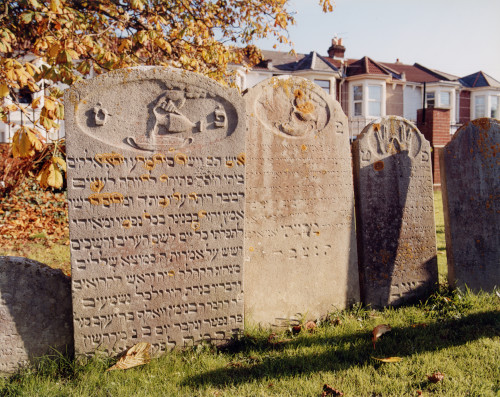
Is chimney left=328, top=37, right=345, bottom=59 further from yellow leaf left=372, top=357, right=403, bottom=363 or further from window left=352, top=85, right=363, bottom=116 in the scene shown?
yellow leaf left=372, top=357, right=403, bottom=363

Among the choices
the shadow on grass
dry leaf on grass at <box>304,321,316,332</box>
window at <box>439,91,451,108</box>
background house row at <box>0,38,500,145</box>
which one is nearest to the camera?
the shadow on grass

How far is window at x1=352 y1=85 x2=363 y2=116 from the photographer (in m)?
27.0

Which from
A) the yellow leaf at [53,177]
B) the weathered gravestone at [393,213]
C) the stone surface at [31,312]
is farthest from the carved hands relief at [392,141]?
the stone surface at [31,312]

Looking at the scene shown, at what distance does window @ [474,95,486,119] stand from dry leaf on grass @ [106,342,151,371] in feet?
114

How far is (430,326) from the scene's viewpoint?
12.9ft

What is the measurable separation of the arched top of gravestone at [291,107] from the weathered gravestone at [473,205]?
1.55 metres

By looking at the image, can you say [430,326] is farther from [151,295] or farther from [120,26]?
[120,26]

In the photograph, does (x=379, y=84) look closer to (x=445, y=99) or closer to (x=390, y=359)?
(x=445, y=99)

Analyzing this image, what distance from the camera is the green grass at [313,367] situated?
9.52ft

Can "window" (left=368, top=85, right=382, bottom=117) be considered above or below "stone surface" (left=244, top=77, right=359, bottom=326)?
above

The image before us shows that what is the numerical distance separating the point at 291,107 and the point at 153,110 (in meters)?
1.47

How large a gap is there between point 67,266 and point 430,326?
16.0 ft

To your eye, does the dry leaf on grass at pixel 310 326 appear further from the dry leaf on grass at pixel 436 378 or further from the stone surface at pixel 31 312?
the stone surface at pixel 31 312

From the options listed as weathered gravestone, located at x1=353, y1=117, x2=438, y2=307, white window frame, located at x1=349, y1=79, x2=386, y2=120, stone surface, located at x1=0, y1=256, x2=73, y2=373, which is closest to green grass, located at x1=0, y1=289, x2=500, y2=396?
stone surface, located at x1=0, y1=256, x2=73, y2=373
